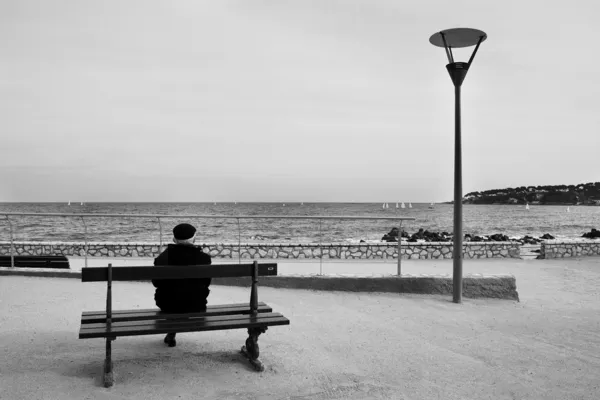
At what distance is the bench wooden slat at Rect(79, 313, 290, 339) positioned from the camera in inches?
145

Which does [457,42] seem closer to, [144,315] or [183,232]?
[183,232]

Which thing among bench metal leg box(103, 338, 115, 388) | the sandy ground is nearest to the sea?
the sandy ground

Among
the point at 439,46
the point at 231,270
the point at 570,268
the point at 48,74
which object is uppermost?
the point at 48,74

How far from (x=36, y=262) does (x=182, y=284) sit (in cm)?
746

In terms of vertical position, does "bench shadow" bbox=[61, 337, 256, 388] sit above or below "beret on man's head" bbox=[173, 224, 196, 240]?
below

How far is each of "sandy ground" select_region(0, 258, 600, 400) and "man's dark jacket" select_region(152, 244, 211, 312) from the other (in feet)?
1.65

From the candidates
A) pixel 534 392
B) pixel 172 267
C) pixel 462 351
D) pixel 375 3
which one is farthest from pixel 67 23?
pixel 534 392

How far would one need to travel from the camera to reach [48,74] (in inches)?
592

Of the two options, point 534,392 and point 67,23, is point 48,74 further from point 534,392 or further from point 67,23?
point 534,392

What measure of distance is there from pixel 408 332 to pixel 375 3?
8.14 metres

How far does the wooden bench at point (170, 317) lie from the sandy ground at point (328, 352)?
1.29ft

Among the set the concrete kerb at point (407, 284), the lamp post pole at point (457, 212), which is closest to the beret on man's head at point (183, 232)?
the concrete kerb at point (407, 284)

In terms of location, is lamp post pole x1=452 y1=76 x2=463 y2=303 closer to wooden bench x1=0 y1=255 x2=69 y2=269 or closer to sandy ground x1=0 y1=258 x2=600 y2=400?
sandy ground x1=0 y1=258 x2=600 y2=400

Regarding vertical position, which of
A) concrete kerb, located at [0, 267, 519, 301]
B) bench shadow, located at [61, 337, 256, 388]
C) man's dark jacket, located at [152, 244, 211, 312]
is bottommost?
bench shadow, located at [61, 337, 256, 388]
